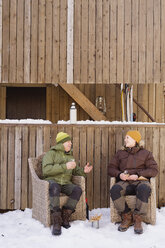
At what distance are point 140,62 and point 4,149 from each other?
8.56ft

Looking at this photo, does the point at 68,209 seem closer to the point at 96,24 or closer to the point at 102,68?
the point at 102,68

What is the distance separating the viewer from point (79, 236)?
4.12 m

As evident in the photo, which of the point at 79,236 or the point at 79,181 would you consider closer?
the point at 79,236

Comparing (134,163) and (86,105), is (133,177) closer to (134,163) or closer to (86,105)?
(134,163)

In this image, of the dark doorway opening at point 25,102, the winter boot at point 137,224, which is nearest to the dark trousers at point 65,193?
the winter boot at point 137,224

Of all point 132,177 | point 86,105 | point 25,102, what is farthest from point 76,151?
point 25,102

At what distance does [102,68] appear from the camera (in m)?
5.69

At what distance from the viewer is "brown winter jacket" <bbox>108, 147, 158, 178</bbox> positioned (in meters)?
4.80

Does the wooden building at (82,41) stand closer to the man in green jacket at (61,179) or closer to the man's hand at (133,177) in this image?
the man's hand at (133,177)

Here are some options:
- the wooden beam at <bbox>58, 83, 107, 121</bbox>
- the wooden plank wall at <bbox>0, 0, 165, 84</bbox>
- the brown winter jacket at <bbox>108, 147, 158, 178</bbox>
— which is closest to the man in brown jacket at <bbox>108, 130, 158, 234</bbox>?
the brown winter jacket at <bbox>108, 147, 158, 178</bbox>

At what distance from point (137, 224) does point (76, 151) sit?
1.70 meters

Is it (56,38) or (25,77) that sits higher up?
(56,38)

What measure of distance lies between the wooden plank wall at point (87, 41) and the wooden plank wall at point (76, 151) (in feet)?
2.64

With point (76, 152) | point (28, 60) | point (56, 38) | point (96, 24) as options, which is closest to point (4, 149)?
point (76, 152)
